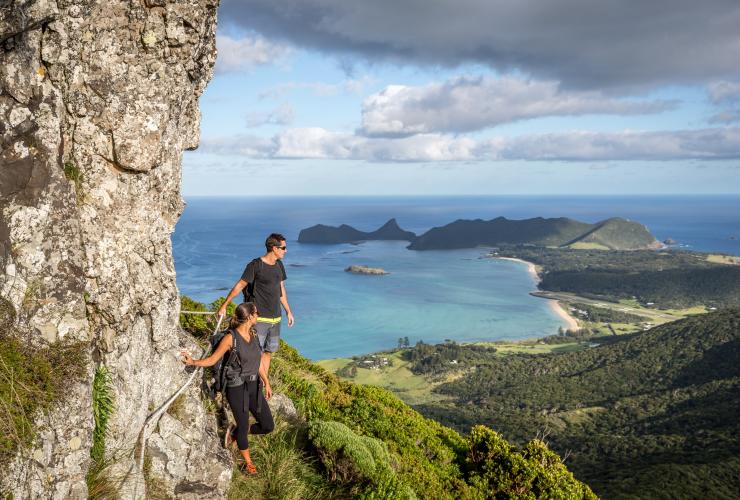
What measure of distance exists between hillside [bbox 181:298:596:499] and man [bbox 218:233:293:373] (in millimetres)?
1424

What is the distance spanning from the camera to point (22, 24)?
12.8 ft

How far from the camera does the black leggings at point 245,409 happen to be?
574 cm

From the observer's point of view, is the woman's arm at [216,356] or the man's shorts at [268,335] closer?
the woman's arm at [216,356]

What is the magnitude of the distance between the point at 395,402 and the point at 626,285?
171 metres

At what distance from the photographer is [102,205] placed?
15.5 ft

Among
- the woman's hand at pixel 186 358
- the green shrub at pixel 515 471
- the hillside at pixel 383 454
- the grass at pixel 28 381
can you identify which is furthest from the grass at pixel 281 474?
the green shrub at pixel 515 471

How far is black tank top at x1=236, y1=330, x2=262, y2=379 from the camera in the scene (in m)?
5.68

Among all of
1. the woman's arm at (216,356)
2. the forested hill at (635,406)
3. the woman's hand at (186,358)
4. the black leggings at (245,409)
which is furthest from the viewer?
the forested hill at (635,406)

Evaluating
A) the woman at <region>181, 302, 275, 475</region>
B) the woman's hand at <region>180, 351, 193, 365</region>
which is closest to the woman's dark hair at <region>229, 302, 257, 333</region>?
the woman at <region>181, 302, 275, 475</region>

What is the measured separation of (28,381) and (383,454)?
4.90 metres

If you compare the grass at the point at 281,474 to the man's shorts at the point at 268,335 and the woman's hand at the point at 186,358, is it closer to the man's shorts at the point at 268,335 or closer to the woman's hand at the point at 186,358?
the man's shorts at the point at 268,335

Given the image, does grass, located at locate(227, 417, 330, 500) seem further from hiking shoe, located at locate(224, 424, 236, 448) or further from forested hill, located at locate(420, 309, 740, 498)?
forested hill, located at locate(420, 309, 740, 498)

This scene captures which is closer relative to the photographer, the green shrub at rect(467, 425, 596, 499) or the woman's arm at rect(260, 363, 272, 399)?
the woman's arm at rect(260, 363, 272, 399)

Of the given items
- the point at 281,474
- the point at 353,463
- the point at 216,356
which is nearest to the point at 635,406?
the point at 353,463
